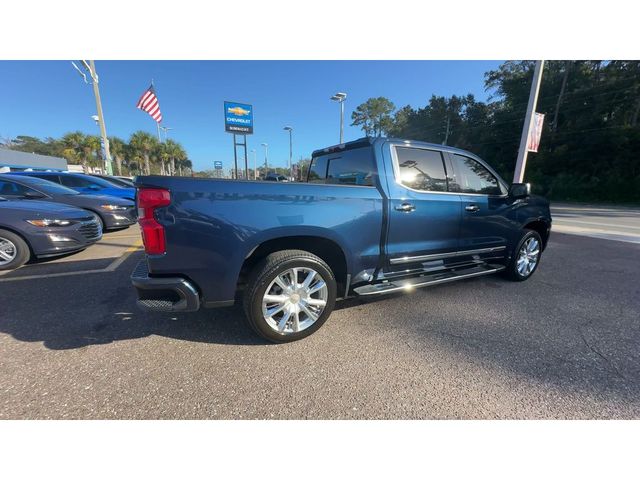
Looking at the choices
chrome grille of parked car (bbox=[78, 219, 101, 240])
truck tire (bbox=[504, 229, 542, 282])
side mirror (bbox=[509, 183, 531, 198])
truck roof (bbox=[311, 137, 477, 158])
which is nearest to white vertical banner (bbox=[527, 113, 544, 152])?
truck tire (bbox=[504, 229, 542, 282])

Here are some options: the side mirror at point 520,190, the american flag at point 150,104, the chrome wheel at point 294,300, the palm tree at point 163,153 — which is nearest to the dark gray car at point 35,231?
the chrome wheel at point 294,300

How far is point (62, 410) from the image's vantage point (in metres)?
1.75

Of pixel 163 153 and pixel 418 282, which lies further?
pixel 163 153

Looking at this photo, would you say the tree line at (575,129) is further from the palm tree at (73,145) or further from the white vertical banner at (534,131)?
the palm tree at (73,145)

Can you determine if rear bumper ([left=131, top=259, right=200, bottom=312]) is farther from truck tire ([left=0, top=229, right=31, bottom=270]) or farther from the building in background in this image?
the building in background

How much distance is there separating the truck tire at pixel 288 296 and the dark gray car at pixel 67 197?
4129mm

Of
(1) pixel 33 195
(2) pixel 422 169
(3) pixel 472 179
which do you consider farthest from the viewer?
(1) pixel 33 195

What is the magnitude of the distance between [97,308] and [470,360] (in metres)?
3.81

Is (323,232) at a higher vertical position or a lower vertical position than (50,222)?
higher

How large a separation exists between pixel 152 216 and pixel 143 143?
56.5m

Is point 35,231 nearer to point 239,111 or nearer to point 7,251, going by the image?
point 7,251

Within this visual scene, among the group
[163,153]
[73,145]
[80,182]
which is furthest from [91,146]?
[80,182]

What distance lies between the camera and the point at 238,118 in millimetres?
26000

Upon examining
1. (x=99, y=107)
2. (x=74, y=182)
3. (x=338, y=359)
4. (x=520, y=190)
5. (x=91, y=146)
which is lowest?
(x=338, y=359)
